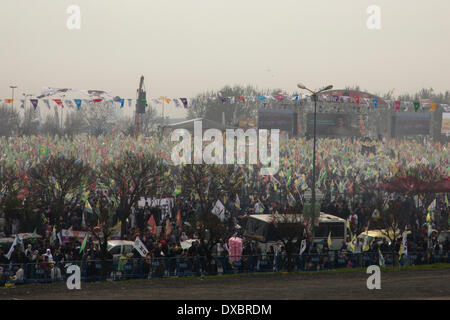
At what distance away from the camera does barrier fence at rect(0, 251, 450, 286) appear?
614 inches

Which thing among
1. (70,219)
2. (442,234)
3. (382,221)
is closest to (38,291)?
(70,219)

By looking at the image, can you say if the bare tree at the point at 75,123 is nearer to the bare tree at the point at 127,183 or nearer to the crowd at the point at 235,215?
the crowd at the point at 235,215

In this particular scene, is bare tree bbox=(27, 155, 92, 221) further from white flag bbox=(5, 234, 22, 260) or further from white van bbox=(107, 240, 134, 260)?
white flag bbox=(5, 234, 22, 260)

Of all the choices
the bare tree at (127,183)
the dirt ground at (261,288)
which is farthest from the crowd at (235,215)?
the dirt ground at (261,288)

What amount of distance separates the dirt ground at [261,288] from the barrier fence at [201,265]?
1.47 feet

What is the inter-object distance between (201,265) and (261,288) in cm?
322

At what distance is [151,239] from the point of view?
19906 mm

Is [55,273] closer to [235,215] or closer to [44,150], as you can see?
[235,215]

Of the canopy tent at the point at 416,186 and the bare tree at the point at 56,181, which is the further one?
the canopy tent at the point at 416,186

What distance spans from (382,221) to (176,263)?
774 cm

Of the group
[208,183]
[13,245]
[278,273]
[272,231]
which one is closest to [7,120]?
[208,183]

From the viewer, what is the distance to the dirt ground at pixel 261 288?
13.4 m

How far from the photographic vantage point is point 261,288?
48.5 feet
